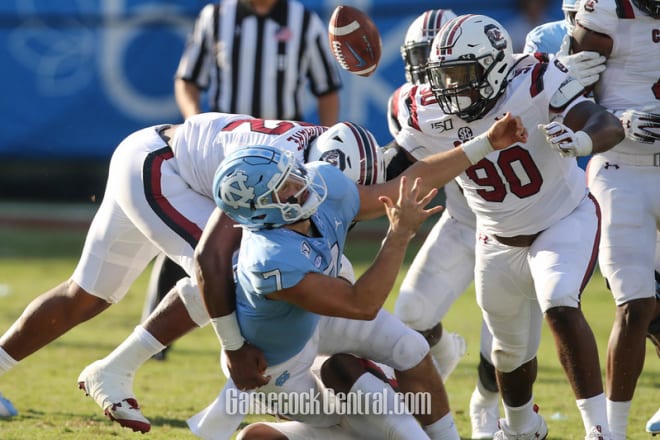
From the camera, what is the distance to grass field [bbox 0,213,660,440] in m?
4.79

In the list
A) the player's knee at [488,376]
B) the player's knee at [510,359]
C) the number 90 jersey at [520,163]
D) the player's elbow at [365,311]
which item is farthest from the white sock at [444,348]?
the player's elbow at [365,311]

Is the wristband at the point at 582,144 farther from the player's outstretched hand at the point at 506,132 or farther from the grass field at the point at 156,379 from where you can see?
the grass field at the point at 156,379

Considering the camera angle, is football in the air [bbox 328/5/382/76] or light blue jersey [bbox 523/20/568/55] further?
light blue jersey [bbox 523/20/568/55]

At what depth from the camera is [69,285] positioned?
14.9ft

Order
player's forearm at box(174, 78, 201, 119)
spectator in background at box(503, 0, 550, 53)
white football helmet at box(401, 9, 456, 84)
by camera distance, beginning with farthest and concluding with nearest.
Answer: spectator in background at box(503, 0, 550, 53), player's forearm at box(174, 78, 201, 119), white football helmet at box(401, 9, 456, 84)

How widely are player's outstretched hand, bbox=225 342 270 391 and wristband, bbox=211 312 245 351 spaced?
23mm

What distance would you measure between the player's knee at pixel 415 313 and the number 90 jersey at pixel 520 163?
536 millimetres

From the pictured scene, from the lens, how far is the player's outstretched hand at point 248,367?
381 centimetres

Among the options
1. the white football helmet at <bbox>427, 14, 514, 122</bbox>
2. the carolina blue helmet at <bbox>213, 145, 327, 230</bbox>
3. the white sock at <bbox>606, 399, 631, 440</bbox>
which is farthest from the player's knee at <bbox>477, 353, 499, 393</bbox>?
the carolina blue helmet at <bbox>213, 145, 327, 230</bbox>

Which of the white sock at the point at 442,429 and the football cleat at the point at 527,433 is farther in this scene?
the football cleat at the point at 527,433

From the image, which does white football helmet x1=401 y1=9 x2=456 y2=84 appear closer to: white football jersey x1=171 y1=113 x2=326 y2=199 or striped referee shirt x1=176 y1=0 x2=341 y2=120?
white football jersey x1=171 y1=113 x2=326 y2=199

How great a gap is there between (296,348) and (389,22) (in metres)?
7.15

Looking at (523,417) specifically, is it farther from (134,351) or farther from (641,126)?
(134,351)

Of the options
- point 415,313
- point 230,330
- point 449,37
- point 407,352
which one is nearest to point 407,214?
point 407,352
